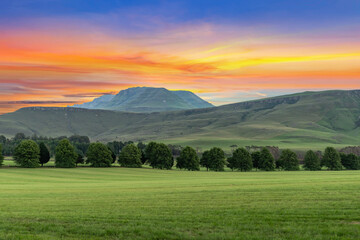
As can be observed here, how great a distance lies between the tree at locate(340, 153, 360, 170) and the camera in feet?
324

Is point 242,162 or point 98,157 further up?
point 98,157

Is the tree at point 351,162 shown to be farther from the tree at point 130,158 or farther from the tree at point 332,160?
the tree at point 130,158

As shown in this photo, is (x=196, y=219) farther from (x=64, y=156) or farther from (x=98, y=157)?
(x=98, y=157)

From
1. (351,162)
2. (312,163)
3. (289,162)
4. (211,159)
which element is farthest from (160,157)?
(351,162)

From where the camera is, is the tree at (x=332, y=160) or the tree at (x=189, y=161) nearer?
the tree at (x=332, y=160)

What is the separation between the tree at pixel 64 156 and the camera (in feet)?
296

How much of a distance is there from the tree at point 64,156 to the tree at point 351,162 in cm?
8720

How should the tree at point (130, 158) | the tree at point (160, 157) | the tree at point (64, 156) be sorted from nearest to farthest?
the tree at point (64, 156) → the tree at point (130, 158) → the tree at point (160, 157)

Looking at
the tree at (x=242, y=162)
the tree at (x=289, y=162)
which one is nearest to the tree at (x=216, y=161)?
the tree at (x=242, y=162)

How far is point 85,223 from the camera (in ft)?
55.5

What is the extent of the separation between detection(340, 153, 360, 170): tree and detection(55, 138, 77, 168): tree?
87205 millimetres

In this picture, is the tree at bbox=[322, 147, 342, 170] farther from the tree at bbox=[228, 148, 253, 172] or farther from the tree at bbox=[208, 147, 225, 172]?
the tree at bbox=[208, 147, 225, 172]

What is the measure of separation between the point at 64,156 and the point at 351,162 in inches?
3598

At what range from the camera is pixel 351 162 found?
9950cm
